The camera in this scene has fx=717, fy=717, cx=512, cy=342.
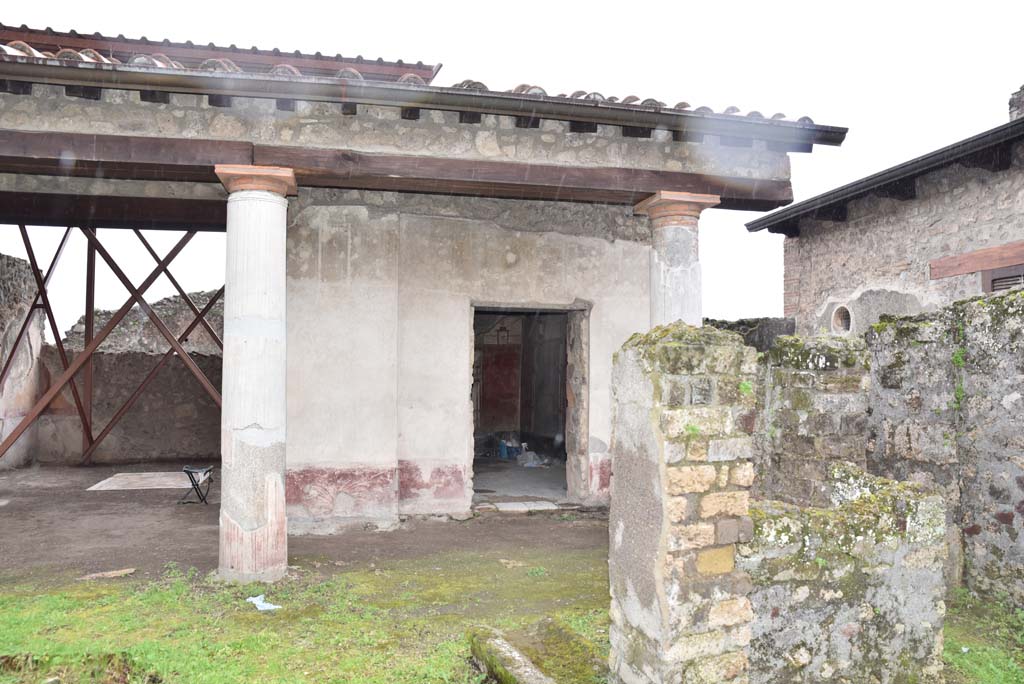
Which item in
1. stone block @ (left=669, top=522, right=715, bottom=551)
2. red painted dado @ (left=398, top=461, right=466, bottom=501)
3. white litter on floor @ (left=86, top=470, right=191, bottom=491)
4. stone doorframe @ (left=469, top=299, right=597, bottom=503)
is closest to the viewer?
stone block @ (left=669, top=522, right=715, bottom=551)

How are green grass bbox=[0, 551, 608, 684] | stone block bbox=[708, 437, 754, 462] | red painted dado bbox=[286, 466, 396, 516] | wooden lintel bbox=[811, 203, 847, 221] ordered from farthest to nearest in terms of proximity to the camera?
wooden lintel bbox=[811, 203, 847, 221], red painted dado bbox=[286, 466, 396, 516], green grass bbox=[0, 551, 608, 684], stone block bbox=[708, 437, 754, 462]

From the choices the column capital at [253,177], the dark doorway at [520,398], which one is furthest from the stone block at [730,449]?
the dark doorway at [520,398]

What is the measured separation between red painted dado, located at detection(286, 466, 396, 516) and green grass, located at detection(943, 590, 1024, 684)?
15.7 feet

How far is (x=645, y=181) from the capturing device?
254 inches

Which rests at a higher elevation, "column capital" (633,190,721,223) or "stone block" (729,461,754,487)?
"column capital" (633,190,721,223)

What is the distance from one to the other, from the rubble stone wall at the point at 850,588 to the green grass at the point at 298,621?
117 cm

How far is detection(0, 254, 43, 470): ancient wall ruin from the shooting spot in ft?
35.2

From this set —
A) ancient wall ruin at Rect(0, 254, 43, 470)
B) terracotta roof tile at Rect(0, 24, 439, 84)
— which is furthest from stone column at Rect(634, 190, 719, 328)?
ancient wall ruin at Rect(0, 254, 43, 470)

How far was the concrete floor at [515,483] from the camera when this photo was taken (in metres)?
8.51

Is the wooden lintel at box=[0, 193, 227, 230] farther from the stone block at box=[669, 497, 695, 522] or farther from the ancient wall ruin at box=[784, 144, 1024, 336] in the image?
the ancient wall ruin at box=[784, 144, 1024, 336]

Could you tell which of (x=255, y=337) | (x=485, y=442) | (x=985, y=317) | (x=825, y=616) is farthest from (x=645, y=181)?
(x=485, y=442)

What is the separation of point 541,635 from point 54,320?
31.6ft

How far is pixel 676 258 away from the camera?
6.65 m

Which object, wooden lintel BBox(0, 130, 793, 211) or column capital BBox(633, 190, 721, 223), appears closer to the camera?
wooden lintel BBox(0, 130, 793, 211)
